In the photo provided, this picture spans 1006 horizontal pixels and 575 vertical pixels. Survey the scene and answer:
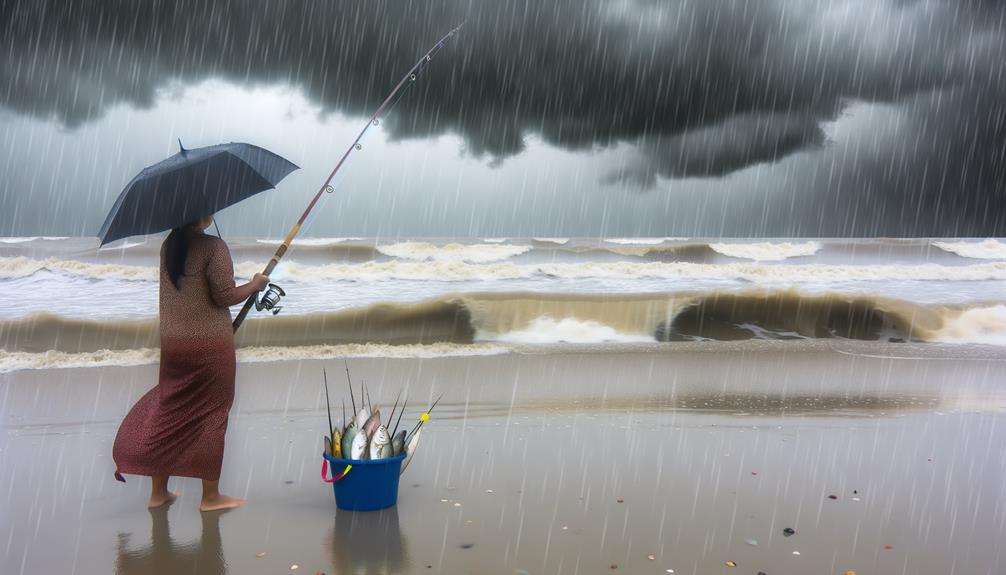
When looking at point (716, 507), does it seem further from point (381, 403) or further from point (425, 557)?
point (381, 403)

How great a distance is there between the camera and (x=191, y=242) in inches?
137

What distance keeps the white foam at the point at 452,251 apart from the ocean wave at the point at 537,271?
93cm

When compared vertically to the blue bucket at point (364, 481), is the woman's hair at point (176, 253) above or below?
above

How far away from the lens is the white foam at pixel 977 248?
2111 cm

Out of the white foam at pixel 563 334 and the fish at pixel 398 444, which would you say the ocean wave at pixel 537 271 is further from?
the fish at pixel 398 444

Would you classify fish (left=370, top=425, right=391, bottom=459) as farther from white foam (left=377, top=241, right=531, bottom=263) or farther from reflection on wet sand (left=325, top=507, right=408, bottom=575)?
white foam (left=377, top=241, right=531, bottom=263)

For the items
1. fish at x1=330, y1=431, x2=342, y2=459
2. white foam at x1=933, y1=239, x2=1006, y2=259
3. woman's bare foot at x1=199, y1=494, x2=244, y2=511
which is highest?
white foam at x1=933, y1=239, x2=1006, y2=259

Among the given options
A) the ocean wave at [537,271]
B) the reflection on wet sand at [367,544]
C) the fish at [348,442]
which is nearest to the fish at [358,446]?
the fish at [348,442]

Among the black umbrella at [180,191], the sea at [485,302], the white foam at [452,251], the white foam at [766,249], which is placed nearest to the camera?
the black umbrella at [180,191]

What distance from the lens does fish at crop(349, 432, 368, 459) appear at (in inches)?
140

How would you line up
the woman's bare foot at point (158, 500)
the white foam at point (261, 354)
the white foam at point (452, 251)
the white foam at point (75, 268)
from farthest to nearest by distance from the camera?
the white foam at point (452, 251) < the white foam at point (75, 268) < the white foam at point (261, 354) < the woman's bare foot at point (158, 500)

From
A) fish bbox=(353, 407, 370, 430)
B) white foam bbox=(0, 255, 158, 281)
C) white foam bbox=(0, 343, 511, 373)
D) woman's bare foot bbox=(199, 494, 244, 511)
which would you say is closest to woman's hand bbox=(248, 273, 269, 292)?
fish bbox=(353, 407, 370, 430)

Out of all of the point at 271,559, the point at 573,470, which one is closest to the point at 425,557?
the point at 271,559

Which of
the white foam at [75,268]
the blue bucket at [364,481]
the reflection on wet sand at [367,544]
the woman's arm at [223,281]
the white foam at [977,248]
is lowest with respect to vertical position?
the white foam at [75,268]
